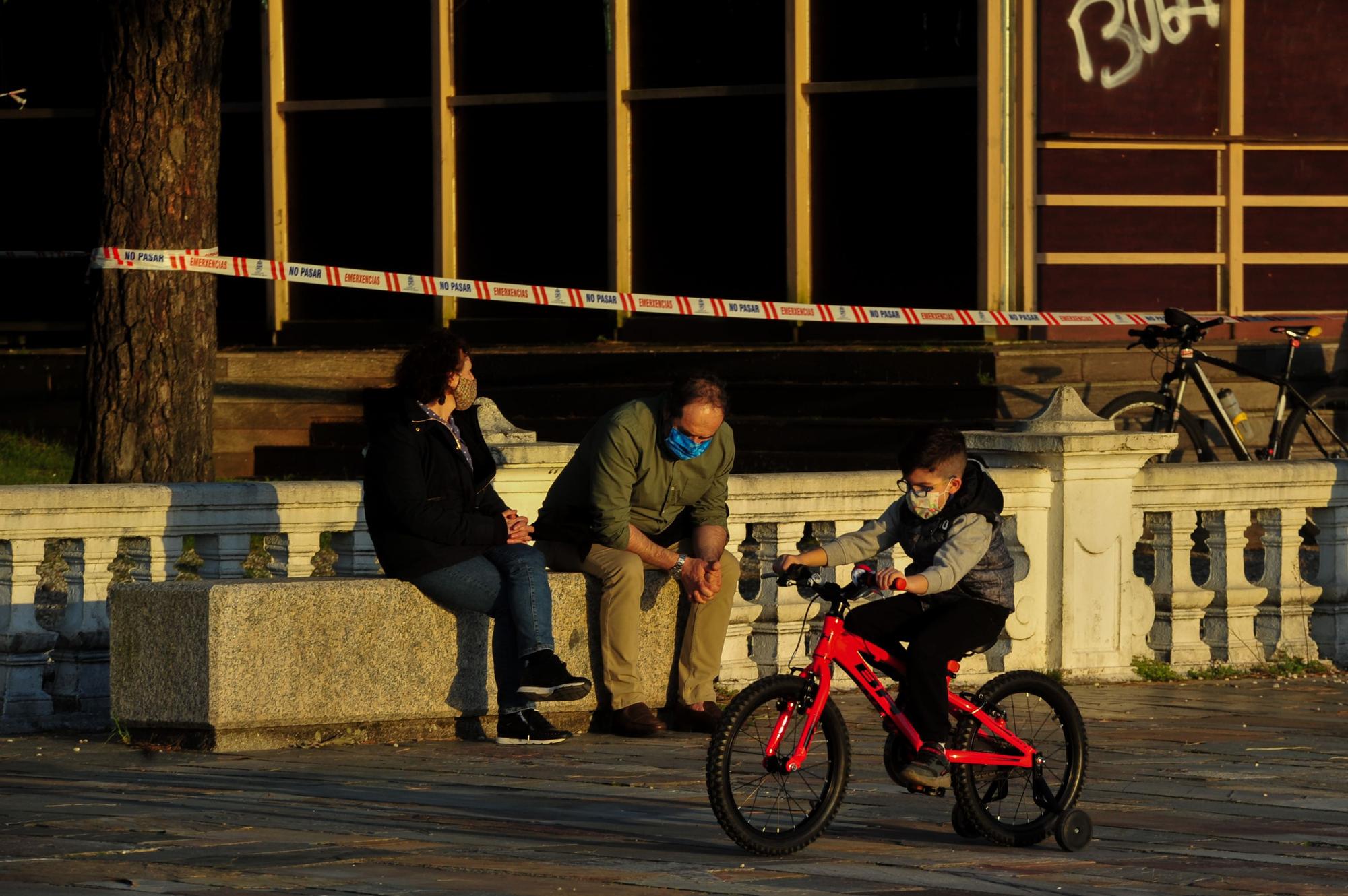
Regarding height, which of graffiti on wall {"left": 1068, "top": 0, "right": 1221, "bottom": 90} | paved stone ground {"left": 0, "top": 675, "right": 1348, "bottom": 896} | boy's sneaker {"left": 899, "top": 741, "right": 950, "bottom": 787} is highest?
graffiti on wall {"left": 1068, "top": 0, "right": 1221, "bottom": 90}

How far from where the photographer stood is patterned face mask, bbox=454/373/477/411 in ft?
29.5

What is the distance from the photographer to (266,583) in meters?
8.68

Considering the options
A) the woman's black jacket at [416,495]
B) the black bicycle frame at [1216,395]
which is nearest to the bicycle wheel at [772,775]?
the woman's black jacket at [416,495]

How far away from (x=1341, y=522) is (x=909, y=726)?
5.18m

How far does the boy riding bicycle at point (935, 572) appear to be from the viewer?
6930mm

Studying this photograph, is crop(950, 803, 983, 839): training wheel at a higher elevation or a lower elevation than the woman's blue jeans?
lower

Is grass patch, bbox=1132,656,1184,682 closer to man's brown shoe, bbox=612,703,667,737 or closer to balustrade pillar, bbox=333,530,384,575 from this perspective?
man's brown shoe, bbox=612,703,667,737

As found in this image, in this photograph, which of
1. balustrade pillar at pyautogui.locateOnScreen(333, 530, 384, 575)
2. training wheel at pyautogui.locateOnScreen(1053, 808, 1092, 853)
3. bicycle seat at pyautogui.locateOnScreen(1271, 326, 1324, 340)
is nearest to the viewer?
training wheel at pyautogui.locateOnScreen(1053, 808, 1092, 853)

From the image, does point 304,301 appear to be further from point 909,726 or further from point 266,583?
point 909,726

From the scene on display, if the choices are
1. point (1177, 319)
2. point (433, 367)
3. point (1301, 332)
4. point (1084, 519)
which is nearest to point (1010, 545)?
point (1084, 519)

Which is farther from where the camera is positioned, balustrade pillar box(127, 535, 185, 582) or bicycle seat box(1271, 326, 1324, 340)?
bicycle seat box(1271, 326, 1324, 340)

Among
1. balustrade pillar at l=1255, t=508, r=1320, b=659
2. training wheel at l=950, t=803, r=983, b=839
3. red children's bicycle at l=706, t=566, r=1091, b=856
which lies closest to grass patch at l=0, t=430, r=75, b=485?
balustrade pillar at l=1255, t=508, r=1320, b=659

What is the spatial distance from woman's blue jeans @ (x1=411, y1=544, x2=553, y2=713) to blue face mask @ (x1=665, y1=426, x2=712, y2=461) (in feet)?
2.08

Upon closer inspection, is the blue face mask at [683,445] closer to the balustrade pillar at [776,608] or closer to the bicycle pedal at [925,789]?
the balustrade pillar at [776,608]
